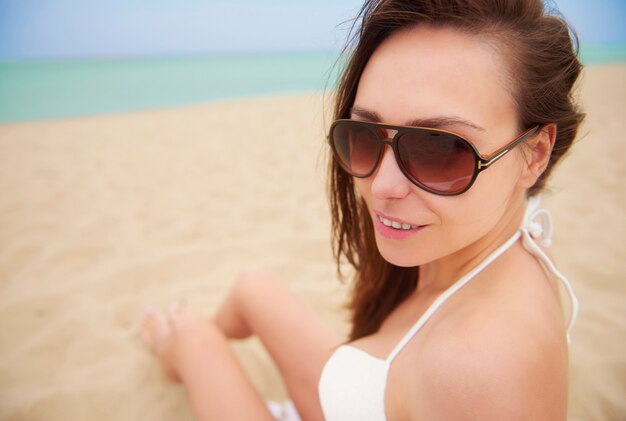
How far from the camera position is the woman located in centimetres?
87

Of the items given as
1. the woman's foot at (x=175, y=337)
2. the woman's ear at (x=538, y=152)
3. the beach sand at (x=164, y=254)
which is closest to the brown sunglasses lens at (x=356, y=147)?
the woman's ear at (x=538, y=152)

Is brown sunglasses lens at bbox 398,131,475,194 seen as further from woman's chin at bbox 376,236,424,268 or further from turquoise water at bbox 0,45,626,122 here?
turquoise water at bbox 0,45,626,122

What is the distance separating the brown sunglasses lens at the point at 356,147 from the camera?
1.11 metres

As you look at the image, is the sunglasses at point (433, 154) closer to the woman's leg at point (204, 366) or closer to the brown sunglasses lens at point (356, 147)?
the brown sunglasses lens at point (356, 147)

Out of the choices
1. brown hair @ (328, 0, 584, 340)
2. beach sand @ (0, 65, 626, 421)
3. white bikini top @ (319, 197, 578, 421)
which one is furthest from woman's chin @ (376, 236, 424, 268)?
beach sand @ (0, 65, 626, 421)

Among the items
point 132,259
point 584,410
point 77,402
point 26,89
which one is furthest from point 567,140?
point 26,89

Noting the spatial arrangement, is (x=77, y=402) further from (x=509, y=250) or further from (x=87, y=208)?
(x=87, y=208)

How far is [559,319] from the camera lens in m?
1.05

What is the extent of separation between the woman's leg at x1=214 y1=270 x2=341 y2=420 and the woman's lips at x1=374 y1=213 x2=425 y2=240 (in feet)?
2.19

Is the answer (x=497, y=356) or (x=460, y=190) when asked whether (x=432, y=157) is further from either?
(x=497, y=356)

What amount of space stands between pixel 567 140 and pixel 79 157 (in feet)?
19.6

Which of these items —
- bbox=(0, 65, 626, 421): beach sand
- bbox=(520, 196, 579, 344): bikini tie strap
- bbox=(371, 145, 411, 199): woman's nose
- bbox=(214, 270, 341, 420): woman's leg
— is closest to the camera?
bbox=(371, 145, 411, 199): woman's nose

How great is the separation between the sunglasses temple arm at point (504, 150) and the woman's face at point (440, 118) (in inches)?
0.6

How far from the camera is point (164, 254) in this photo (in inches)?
121
